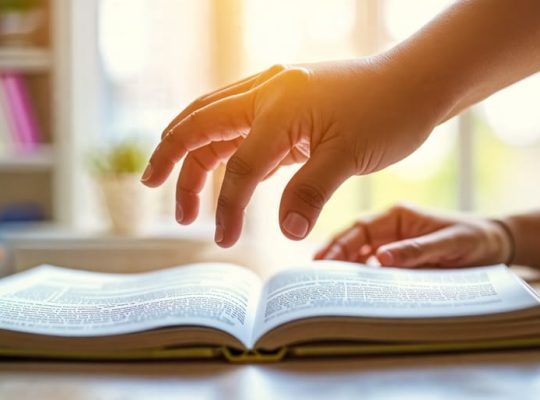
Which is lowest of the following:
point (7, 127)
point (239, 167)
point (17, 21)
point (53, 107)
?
point (239, 167)

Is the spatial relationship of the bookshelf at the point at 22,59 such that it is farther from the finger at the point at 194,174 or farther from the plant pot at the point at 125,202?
the finger at the point at 194,174

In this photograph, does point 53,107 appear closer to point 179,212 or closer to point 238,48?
point 238,48

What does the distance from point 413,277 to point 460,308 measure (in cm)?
18

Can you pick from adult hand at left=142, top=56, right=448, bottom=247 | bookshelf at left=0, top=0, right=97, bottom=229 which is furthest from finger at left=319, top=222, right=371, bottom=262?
bookshelf at left=0, top=0, right=97, bottom=229

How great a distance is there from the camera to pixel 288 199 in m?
0.77

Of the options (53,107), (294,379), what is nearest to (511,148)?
(53,107)

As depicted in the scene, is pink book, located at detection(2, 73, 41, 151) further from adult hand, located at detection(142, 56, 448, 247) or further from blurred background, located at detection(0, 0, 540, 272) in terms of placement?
adult hand, located at detection(142, 56, 448, 247)

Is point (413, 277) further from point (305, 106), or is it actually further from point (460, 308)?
point (305, 106)

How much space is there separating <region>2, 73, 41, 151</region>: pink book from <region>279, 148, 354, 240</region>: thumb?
2013 mm

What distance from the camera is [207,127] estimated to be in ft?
2.80

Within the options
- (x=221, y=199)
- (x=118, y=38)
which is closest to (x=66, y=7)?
(x=118, y=38)

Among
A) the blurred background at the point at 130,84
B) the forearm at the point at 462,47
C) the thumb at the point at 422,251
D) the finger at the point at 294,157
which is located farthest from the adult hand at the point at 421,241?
the blurred background at the point at 130,84

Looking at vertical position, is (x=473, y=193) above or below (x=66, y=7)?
below

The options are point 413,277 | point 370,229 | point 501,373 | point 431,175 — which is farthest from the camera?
point 431,175
